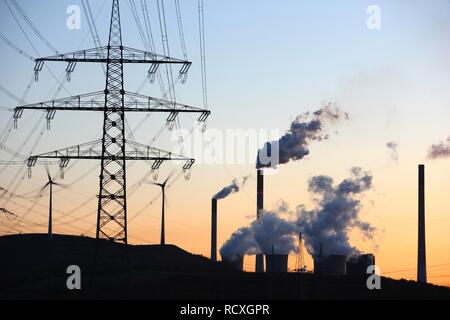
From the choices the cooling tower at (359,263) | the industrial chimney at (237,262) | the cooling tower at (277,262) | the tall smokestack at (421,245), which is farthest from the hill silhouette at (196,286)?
the industrial chimney at (237,262)

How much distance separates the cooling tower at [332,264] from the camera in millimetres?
150500

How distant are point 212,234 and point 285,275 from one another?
149 ft

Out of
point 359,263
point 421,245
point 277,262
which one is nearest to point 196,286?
point 277,262

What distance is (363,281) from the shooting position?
129250mm

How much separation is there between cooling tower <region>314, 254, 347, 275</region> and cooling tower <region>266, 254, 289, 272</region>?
4.02 metres

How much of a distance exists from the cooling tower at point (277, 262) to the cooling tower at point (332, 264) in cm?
402

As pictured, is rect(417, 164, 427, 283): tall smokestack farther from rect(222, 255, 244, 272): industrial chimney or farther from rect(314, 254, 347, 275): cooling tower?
rect(222, 255, 244, 272): industrial chimney

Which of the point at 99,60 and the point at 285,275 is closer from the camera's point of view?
the point at 99,60

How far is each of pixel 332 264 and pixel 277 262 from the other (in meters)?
7.19

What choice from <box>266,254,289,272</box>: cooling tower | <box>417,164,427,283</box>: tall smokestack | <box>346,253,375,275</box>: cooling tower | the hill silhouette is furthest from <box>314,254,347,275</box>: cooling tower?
<box>417,164,427,283</box>: tall smokestack
